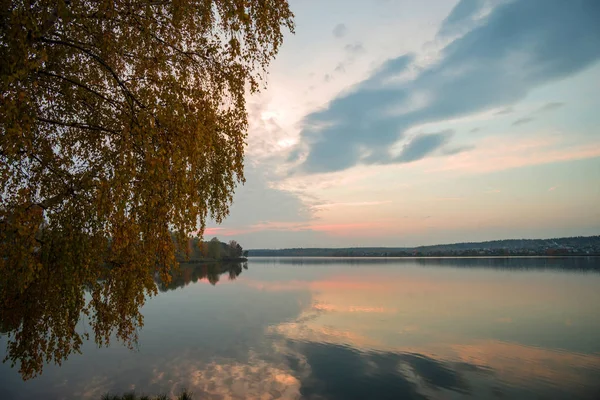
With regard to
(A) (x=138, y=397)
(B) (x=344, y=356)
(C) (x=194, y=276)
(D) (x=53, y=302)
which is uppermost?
(D) (x=53, y=302)

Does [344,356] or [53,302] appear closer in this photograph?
[53,302]

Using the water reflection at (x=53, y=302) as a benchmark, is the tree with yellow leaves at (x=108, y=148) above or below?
above

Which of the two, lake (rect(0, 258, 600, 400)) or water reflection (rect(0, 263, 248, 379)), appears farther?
lake (rect(0, 258, 600, 400))

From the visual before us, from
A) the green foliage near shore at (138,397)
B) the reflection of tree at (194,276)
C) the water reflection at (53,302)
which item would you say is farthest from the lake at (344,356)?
the water reflection at (53,302)

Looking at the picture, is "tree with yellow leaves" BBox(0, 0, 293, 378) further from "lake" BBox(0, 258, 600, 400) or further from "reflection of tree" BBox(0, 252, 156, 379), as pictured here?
"lake" BBox(0, 258, 600, 400)

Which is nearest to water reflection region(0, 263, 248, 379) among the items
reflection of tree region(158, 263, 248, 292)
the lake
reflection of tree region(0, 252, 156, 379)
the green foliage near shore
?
reflection of tree region(0, 252, 156, 379)

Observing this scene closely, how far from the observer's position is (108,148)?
26.4 feet

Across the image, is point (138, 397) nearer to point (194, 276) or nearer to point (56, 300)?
point (56, 300)

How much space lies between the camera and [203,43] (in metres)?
8.17

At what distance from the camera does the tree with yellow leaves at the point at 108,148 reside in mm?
5793

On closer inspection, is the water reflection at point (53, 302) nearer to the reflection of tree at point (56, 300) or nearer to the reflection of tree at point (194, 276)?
the reflection of tree at point (56, 300)

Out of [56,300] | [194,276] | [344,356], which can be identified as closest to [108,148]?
[56,300]

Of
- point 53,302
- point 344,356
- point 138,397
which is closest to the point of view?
point 53,302

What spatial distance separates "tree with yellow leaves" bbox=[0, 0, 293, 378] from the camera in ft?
19.0
